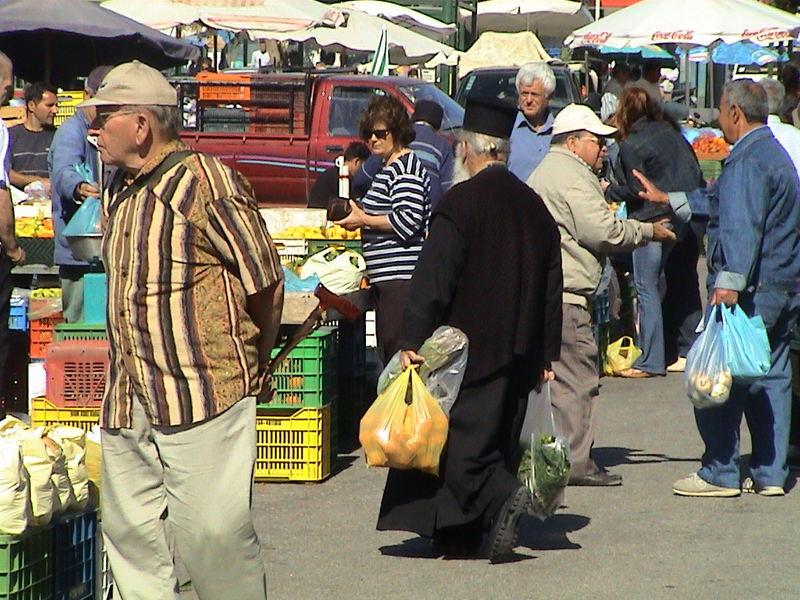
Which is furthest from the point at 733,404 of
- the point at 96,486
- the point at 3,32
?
the point at 3,32

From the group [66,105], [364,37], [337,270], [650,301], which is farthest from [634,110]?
[364,37]

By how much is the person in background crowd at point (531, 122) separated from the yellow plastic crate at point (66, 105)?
26.0 feet

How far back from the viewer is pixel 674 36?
19719mm

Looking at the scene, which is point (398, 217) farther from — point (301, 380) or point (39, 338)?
point (39, 338)

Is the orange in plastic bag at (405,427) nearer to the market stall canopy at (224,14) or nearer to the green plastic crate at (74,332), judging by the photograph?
the green plastic crate at (74,332)

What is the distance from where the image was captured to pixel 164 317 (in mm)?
4285

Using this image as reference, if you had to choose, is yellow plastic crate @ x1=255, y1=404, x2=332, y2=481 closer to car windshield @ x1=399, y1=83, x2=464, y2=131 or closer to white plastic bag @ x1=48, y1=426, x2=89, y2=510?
white plastic bag @ x1=48, y1=426, x2=89, y2=510

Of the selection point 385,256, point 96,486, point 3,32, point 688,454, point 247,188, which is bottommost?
point 688,454

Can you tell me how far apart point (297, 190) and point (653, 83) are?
4.32 metres

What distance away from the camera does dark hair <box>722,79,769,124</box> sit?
775 centimetres

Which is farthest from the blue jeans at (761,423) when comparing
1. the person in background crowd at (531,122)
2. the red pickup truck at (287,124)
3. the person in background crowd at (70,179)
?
the red pickup truck at (287,124)

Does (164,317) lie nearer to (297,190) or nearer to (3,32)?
(3,32)

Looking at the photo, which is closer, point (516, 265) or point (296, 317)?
point (516, 265)

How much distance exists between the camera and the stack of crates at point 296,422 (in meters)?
8.05
